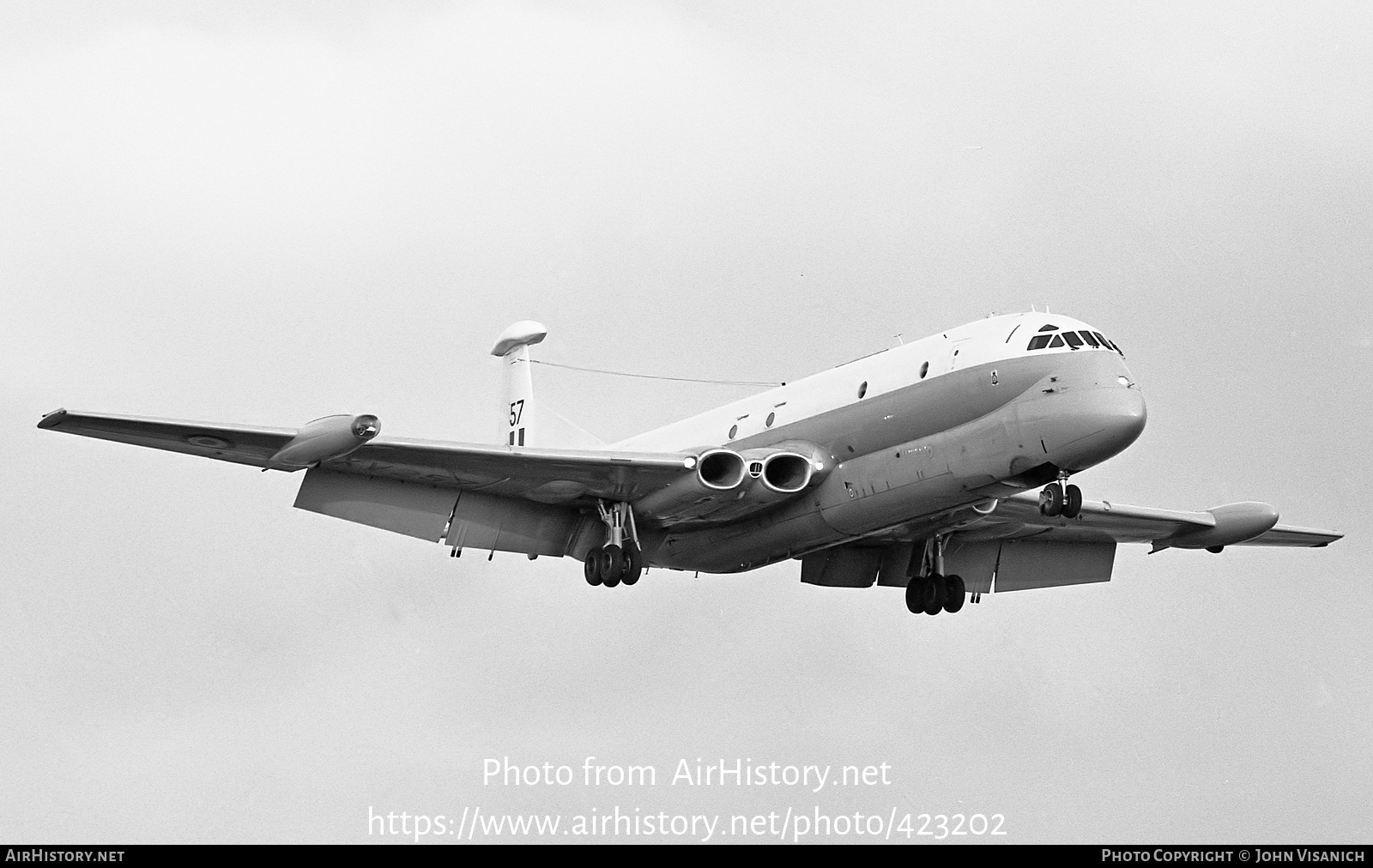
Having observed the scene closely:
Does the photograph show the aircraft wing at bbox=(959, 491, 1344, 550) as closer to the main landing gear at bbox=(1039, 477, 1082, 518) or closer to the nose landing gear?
the nose landing gear

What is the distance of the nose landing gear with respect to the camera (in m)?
40.2

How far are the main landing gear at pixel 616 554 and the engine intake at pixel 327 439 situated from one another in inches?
240

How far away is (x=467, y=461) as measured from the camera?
120ft

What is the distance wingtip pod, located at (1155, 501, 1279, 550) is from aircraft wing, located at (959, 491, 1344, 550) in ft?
0.06

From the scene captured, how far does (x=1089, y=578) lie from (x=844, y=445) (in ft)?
33.4

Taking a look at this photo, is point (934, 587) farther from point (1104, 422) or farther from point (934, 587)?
point (1104, 422)

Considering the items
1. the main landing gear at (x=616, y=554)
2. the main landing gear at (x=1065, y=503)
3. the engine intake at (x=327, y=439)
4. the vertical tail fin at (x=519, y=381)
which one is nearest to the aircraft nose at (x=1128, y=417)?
the main landing gear at (x=1065, y=503)

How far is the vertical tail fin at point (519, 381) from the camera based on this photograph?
45.6 meters

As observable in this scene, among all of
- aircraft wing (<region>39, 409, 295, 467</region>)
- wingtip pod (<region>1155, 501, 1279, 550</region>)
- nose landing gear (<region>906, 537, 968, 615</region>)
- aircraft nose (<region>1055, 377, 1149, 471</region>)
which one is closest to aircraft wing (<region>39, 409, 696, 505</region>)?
aircraft wing (<region>39, 409, 295, 467</region>)

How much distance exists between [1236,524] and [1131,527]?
204 centimetres

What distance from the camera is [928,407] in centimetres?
3475
